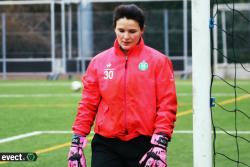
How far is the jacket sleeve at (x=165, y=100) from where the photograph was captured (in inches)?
206

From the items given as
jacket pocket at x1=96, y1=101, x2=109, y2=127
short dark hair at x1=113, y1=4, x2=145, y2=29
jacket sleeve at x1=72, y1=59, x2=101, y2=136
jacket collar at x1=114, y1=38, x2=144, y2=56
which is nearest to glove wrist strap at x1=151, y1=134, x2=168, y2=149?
jacket pocket at x1=96, y1=101, x2=109, y2=127

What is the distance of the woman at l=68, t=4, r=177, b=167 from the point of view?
529cm

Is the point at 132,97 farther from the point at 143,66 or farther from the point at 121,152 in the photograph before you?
the point at 121,152

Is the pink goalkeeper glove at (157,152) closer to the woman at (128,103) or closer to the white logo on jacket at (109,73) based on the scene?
the woman at (128,103)

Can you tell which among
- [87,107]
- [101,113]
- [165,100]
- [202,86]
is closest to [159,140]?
[165,100]

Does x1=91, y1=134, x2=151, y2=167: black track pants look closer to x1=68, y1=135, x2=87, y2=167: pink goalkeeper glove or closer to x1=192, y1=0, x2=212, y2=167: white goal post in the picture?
x1=68, y1=135, x2=87, y2=167: pink goalkeeper glove

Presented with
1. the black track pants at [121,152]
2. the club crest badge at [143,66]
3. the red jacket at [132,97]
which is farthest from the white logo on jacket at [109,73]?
the black track pants at [121,152]

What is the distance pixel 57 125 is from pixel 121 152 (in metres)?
7.33

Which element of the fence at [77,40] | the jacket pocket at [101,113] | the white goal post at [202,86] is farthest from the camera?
the fence at [77,40]

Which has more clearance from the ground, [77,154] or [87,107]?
[87,107]

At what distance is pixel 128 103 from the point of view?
→ 530 cm

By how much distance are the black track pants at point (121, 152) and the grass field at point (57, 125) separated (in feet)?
10.5

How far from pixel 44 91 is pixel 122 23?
50.7ft

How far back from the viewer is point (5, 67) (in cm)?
2881
